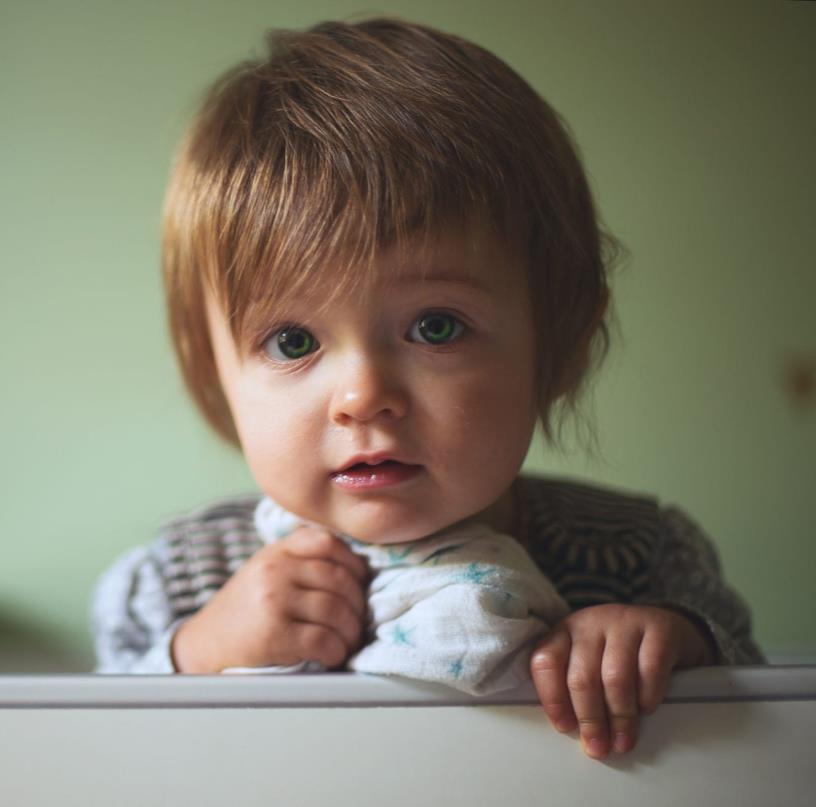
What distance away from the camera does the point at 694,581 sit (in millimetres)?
576

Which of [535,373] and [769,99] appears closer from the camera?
[535,373]

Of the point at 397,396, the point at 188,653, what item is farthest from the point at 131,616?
the point at 397,396

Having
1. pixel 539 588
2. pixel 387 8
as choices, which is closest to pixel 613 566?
pixel 539 588

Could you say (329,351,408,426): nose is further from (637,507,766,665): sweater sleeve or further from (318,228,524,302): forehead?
(637,507,766,665): sweater sleeve

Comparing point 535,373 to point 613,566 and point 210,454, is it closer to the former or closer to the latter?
point 613,566

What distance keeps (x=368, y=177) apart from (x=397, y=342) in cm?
8

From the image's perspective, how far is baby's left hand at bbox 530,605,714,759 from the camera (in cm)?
34

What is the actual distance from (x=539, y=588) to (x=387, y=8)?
0.40 metres

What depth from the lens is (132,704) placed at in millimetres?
344

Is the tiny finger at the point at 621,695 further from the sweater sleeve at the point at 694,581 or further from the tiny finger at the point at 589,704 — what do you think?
the sweater sleeve at the point at 694,581

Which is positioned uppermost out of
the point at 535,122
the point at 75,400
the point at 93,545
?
the point at 535,122

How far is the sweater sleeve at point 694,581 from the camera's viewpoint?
1.83 ft

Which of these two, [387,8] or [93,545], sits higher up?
[387,8]

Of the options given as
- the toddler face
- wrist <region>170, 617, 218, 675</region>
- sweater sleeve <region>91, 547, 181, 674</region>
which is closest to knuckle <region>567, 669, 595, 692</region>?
the toddler face
